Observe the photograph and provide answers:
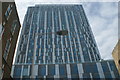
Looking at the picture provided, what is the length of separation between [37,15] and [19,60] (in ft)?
126

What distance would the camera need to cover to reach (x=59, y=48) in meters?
82.6

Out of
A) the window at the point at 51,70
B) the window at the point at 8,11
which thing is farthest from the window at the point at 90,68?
the window at the point at 8,11

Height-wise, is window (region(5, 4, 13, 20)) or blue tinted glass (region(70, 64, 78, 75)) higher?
window (region(5, 4, 13, 20))

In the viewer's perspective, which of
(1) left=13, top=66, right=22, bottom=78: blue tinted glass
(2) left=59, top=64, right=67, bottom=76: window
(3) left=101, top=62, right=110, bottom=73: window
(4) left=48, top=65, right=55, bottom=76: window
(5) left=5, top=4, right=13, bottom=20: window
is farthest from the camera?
(3) left=101, top=62, right=110, bottom=73: window

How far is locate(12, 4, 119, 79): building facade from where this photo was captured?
4897cm

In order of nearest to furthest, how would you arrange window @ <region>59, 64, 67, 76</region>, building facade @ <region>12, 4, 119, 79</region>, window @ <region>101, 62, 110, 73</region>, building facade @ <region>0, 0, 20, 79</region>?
building facade @ <region>0, 0, 20, 79</region>
window @ <region>59, 64, 67, 76</region>
building facade @ <region>12, 4, 119, 79</region>
window @ <region>101, 62, 110, 73</region>

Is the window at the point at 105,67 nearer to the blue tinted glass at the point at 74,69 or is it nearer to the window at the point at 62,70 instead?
the blue tinted glass at the point at 74,69

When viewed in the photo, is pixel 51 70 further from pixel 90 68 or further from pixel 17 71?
pixel 90 68

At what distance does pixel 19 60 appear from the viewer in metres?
76.3

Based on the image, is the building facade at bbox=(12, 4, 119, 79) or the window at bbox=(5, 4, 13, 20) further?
the building facade at bbox=(12, 4, 119, 79)

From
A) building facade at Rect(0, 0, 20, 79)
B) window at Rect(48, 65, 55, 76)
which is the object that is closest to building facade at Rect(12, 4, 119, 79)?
window at Rect(48, 65, 55, 76)

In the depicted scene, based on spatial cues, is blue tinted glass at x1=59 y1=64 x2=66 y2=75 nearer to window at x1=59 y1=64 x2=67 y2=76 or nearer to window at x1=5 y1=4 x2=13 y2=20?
window at x1=59 y1=64 x2=67 y2=76

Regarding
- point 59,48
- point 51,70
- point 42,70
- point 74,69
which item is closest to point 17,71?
point 42,70

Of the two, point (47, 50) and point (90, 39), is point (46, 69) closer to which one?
point (47, 50)
